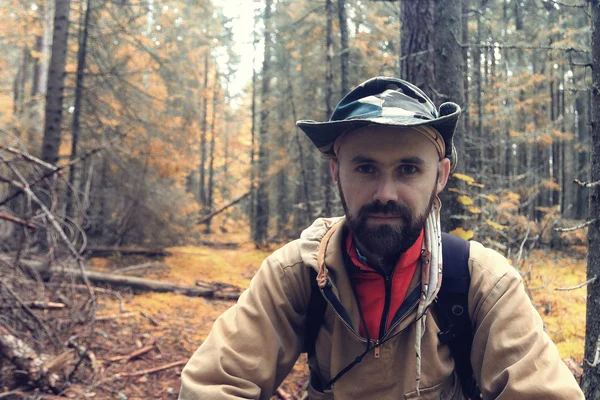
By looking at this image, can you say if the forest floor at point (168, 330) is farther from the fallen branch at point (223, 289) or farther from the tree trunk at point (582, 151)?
the tree trunk at point (582, 151)

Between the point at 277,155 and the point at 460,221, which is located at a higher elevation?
the point at 277,155

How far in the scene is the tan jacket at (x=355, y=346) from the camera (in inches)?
61.6

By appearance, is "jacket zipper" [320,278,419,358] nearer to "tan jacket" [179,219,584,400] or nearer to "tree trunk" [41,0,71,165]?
"tan jacket" [179,219,584,400]

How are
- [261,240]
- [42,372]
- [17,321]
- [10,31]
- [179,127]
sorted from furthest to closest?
[261,240], [10,31], [179,127], [17,321], [42,372]

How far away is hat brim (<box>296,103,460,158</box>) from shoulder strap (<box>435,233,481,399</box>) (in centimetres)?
59

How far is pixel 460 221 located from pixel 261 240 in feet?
39.8

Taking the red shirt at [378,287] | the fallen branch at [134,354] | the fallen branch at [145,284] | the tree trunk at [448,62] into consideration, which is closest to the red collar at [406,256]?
the red shirt at [378,287]

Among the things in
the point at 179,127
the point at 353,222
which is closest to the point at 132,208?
the point at 179,127

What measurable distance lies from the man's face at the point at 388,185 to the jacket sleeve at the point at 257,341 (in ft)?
1.32

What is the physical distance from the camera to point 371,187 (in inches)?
71.1

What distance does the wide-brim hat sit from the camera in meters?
1.70

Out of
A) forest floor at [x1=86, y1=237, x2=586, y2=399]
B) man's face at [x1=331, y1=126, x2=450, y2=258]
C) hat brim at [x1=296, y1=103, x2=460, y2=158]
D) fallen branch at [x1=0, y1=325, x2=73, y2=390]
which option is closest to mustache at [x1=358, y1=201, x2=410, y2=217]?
man's face at [x1=331, y1=126, x2=450, y2=258]

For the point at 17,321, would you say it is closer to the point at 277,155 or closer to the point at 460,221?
the point at 460,221

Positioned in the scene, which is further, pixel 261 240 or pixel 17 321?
pixel 261 240
